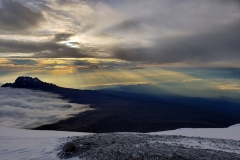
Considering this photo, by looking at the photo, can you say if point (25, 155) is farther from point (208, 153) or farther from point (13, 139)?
point (208, 153)

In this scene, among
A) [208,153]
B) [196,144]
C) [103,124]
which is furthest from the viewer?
[103,124]

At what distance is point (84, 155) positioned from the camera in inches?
816

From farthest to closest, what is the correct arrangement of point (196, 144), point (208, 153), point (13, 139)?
Answer: point (13, 139), point (196, 144), point (208, 153)

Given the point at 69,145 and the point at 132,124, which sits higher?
the point at 69,145

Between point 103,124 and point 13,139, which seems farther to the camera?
point 103,124

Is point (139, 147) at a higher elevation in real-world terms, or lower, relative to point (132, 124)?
higher

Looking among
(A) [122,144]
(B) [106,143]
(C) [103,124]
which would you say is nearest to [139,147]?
(A) [122,144]

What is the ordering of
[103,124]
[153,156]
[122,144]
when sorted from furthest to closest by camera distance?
1. [103,124]
2. [122,144]
3. [153,156]

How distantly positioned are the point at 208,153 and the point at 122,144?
921cm

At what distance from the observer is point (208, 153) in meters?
21.7

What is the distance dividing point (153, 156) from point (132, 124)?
145818 mm

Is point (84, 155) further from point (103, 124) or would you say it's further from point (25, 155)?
point (103, 124)

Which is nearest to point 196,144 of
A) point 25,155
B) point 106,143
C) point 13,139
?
point 106,143

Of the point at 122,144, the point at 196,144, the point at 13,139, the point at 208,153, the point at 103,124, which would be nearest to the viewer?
the point at 208,153
